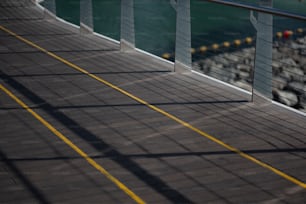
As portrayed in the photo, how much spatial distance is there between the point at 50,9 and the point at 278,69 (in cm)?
1498

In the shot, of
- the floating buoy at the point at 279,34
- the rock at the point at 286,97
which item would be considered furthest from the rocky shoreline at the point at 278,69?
the floating buoy at the point at 279,34

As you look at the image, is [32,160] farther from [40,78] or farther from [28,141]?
[40,78]

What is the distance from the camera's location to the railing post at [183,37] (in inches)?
409

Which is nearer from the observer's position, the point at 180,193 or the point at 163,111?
the point at 180,193

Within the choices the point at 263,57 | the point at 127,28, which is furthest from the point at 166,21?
the point at 263,57

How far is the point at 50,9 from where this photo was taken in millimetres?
15312

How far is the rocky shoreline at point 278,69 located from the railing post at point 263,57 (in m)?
15.3

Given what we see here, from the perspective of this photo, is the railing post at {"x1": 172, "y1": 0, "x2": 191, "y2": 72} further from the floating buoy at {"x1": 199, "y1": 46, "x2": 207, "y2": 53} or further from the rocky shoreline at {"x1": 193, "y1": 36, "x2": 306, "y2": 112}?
the floating buoy at {"x1": 199, "y1": 46, "x2": 207, "y2": 53}

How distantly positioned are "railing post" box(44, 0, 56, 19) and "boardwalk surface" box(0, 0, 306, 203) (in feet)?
12.5

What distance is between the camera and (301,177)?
6.39 metres

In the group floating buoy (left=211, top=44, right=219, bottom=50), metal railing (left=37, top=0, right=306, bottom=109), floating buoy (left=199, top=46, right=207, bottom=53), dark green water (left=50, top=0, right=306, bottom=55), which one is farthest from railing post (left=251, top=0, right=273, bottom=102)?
floating buoy (left=211, top=44, right=219, bottom=50)

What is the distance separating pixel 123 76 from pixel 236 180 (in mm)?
4391

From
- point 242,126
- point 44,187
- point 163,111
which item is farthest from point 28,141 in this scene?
point 242,126

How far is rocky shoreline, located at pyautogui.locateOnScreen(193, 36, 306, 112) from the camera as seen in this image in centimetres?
2515
